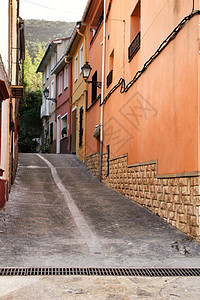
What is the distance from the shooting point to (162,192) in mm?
7883

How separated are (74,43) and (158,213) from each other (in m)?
14.4

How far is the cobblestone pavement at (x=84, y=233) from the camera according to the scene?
5.25 m

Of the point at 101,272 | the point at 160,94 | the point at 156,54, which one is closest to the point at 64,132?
the point at 156,54

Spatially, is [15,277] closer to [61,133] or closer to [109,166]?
[109,166]

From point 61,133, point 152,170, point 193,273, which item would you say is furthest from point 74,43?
point 193,273

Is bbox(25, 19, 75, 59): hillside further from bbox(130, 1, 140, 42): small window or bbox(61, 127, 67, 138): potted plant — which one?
bbox(130, 1, 140, 42): small window

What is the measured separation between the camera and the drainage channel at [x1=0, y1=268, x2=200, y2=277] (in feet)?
14.9

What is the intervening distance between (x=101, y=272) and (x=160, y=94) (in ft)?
15.1

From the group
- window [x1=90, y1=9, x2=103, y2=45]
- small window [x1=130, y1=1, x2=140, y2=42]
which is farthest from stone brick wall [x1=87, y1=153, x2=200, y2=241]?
window [x1=90, y1=9, x2=103, y2=45]

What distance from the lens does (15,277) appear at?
4.34 meters

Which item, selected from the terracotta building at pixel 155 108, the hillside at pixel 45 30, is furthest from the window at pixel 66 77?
the hillside at pixel 45 30

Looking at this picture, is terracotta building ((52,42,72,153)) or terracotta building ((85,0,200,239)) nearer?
terracotta building ((85,0,200,239))

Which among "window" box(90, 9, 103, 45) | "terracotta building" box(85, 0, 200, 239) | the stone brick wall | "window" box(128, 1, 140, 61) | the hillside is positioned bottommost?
the stone brick wall

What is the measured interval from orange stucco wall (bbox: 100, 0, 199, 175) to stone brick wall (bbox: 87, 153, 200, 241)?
0.26 metres
